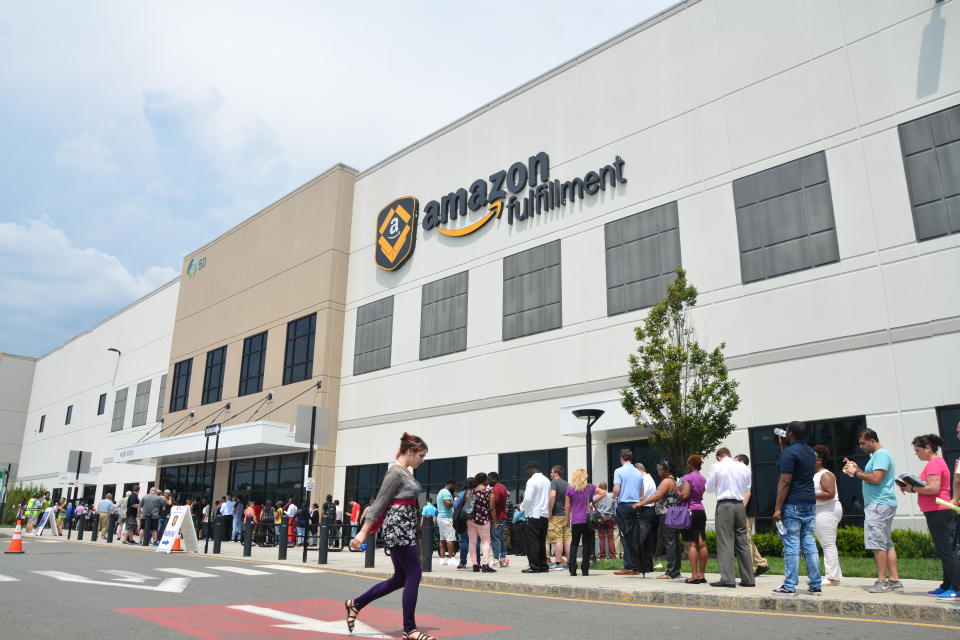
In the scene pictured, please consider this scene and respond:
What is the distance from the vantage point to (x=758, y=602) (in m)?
8.75

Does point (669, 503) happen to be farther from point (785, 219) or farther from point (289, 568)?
point (785, 219)

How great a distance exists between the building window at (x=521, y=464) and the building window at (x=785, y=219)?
7.44 meters

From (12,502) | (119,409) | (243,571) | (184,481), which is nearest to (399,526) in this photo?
(243,571)

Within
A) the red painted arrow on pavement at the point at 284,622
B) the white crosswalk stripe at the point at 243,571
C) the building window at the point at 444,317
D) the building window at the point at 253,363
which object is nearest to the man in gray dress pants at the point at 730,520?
the red painted arrow on pavement at the point at 284,622

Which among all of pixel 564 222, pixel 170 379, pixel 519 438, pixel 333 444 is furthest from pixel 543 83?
pixel 170 379

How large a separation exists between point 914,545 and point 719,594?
296 inches

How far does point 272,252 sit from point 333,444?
10.3 meters

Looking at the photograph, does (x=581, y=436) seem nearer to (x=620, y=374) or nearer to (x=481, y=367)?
(x=620, y=374)

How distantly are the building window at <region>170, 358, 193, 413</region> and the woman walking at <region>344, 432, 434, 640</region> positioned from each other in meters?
35.6

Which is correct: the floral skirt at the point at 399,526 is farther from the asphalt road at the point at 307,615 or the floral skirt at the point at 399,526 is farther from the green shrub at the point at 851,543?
the green shrub at the point at 851,543

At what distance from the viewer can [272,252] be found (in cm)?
3534

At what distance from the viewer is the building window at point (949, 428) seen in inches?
586

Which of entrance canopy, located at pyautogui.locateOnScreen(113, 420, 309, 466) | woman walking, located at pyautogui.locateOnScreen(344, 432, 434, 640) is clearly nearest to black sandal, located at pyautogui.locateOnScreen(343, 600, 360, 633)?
woman walking, located at pyautogui.locateOnScreen(344, 432, 434, 640)

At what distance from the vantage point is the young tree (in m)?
15.9
